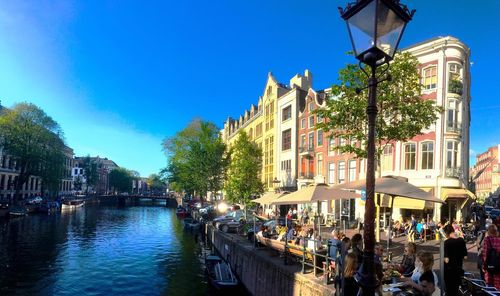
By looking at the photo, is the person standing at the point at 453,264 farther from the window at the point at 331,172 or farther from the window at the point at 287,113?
the window at the point at 287,113

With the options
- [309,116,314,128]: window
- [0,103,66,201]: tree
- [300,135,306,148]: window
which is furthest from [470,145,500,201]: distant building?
[0,103,66,201]: tree

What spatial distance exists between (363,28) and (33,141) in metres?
67.6

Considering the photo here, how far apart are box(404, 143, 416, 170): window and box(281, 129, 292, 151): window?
18.9m

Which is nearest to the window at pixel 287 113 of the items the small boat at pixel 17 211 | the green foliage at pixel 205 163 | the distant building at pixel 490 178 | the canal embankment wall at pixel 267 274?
the green foliage at pixel 205 163

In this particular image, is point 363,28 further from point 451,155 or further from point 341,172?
point 341,172

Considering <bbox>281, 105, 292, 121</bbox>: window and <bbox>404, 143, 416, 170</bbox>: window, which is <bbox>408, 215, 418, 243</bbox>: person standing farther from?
<bbox>281, 105, 292, 121</bbox>: window

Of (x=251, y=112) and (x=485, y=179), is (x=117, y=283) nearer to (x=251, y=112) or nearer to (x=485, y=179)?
(x=251, y=112)

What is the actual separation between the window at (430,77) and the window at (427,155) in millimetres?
4866

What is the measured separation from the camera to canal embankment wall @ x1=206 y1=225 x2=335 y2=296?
37.1 feet

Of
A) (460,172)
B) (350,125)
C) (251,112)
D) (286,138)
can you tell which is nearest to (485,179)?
(251,112)

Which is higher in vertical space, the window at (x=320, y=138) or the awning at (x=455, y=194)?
the window at (x=320, y=138)

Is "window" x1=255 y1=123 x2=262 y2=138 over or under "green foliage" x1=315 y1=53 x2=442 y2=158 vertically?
over

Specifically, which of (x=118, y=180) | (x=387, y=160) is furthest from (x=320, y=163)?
(x=118, y=180)

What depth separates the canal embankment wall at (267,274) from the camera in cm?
1130
